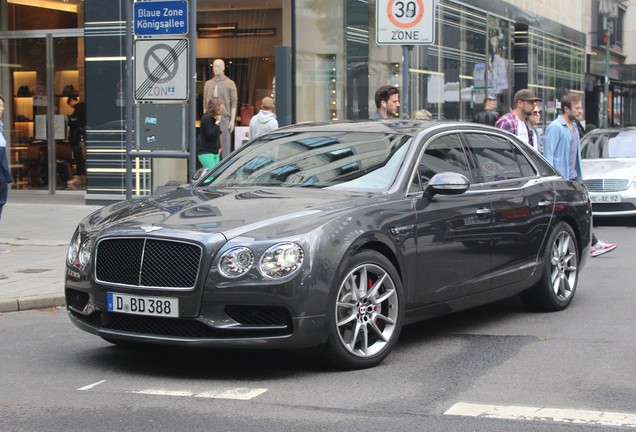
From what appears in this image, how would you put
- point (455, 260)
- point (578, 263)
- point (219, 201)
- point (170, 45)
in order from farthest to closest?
1. point (170, 45)
2. point (578, 263)
3. point (455, 260)
4. point (219, 201)

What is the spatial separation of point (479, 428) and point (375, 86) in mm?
18096

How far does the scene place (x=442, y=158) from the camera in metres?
7.80

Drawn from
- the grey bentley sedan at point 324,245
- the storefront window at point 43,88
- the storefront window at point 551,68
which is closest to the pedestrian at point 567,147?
the grey bentley sedan at point 324,245

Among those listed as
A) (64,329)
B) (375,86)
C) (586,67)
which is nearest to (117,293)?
(64,329)

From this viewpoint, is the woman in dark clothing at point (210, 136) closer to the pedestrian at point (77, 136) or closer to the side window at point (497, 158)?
the pedestrian at point (77, 136)

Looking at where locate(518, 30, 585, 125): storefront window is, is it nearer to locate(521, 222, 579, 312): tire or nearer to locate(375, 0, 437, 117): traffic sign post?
locate(375, 0, 437, 117): traffic sign post

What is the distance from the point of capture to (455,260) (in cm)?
743

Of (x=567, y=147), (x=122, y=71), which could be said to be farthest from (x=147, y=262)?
(x=122, y=71)

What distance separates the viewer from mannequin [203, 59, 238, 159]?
19.8 m

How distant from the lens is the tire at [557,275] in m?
8.65

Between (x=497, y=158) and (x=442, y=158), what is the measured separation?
34.5 inches

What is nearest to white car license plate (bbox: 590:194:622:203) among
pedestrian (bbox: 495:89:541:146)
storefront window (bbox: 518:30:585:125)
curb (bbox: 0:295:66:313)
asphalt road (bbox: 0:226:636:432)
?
pedestrian (bbox: 495:89:541:146)

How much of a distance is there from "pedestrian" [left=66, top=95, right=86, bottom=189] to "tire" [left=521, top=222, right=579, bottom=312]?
13.3 meters

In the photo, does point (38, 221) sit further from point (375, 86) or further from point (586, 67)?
point (586, 67)
